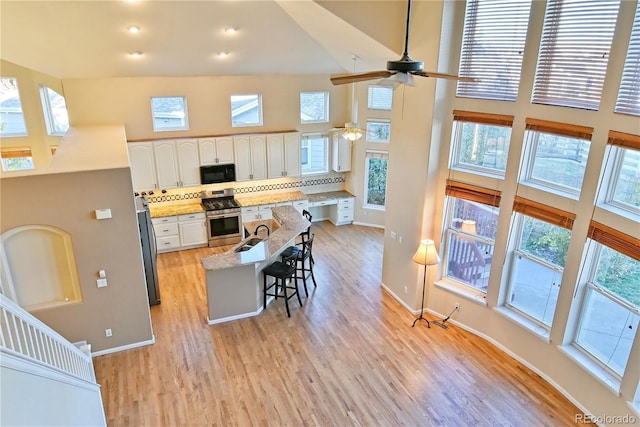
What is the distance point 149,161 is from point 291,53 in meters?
3.63

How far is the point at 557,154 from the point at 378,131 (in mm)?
5142

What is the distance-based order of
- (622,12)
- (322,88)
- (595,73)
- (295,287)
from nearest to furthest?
(622,12)
(595,73)
(295,287)
(322,88)

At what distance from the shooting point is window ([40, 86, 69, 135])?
29.9ft

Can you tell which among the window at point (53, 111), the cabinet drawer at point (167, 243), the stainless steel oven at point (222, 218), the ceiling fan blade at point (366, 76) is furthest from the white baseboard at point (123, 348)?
the window at point (53, 111)

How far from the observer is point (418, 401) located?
17.3 ft

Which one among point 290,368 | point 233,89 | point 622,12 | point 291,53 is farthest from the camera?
point 233,89

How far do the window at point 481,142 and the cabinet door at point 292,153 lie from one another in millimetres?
4494

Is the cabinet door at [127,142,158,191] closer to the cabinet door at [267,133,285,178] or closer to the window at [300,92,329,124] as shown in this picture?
the cabinet door at [267,133,285,178]

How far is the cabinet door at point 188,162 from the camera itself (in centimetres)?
895

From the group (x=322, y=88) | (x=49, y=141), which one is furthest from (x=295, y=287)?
(x=49, y=141)

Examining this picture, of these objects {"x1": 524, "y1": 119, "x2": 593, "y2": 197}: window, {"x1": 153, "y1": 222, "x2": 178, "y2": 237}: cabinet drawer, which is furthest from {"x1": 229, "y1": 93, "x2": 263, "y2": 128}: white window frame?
{"x1": 524, "y1": 119, "x2": 593, "y2": 197}: window

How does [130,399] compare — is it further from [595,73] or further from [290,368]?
[595,73]

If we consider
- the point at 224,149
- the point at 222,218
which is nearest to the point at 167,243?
the point at 222,218

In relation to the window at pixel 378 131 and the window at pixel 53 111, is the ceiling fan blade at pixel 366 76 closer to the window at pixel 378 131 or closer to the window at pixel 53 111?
the window at pixel 378 131
